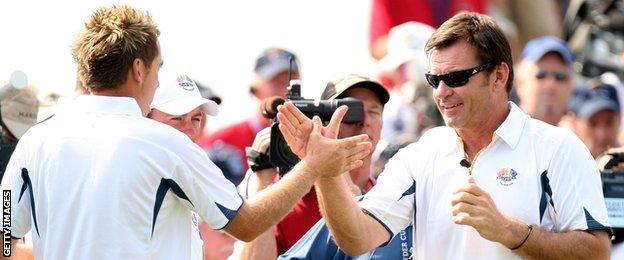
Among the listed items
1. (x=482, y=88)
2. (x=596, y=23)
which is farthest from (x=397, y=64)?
(x=482, y=88)

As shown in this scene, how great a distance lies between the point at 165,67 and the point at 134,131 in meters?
1.38

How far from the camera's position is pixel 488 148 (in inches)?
227

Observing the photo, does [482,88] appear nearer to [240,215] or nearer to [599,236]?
[599,236]

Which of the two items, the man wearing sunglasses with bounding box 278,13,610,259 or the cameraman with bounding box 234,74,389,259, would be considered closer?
the man wearing sunglasses with bounding box 278,13,610,259

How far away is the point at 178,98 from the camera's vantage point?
20.8ft

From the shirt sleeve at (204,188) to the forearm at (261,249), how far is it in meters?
1.21

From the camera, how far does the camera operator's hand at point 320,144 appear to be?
18.1ft

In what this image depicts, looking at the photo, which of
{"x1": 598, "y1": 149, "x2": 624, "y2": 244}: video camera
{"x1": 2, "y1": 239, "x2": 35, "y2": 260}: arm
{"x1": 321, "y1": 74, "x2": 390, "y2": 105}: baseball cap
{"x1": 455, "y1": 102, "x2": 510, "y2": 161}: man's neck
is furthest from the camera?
{"x1": 321, "y1": 74, "x2": 390, "y2": 105}: baseball cap

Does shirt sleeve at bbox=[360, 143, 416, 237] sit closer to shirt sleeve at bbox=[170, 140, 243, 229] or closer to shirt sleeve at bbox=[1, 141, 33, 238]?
shirt sleeve at bbox=[170, 140, 243, 229]

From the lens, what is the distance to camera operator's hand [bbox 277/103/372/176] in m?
5.52

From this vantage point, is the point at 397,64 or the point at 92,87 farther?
the point at 397,64

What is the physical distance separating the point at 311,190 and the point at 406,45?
143 inches

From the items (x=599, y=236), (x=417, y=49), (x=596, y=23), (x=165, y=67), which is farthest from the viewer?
(x=596, y=23)

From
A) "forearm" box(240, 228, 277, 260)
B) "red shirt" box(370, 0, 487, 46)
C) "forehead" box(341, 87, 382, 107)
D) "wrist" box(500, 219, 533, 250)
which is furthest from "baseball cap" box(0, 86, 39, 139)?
"red shirt" box(370, 0, 487, 46)
